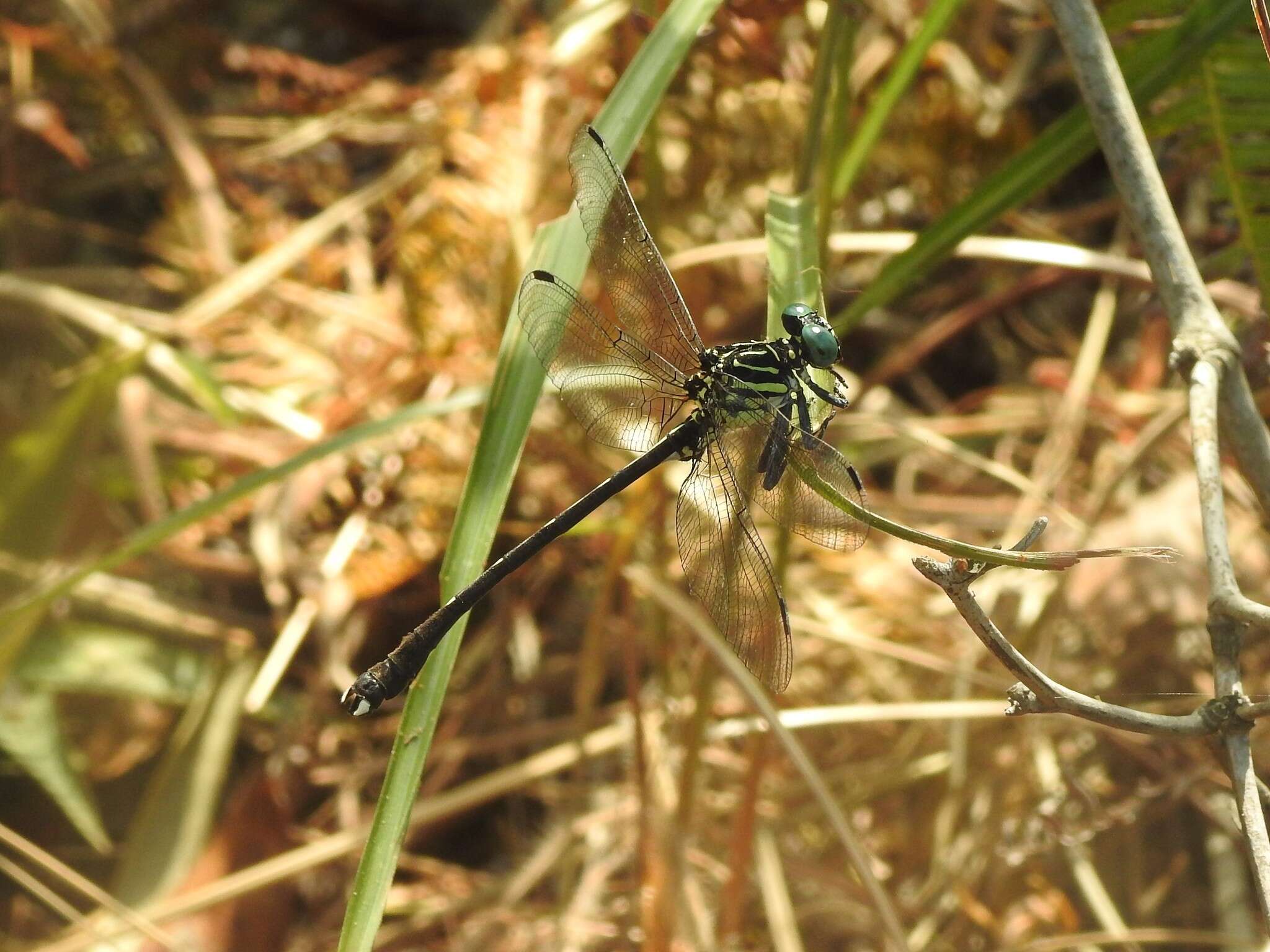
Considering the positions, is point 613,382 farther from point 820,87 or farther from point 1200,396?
point 1200,396

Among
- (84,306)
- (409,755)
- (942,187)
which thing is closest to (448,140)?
(84,306)

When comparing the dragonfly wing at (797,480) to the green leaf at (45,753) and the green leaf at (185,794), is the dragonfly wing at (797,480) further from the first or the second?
the green leaf at (45,753)

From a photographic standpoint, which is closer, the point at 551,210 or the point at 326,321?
the point at 551,210

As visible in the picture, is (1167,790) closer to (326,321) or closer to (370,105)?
(326,321)

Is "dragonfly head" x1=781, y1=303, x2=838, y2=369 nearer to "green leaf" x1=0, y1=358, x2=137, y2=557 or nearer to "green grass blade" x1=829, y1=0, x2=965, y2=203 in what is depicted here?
"green grass blade" x1=829, y1=0, x2=965, y2=203

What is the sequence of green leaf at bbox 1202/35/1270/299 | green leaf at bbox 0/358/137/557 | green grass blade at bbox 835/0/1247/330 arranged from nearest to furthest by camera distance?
green grass blade at bbox 835/0/1247/330 → green leaf at bbox 1202/35/1270/299 → green leaf at bbox 0/358/137/557

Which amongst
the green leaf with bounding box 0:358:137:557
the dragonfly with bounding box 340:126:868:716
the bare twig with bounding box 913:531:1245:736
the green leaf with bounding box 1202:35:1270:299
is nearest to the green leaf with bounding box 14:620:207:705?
the green leaf with bounding box 0:358:137:557
